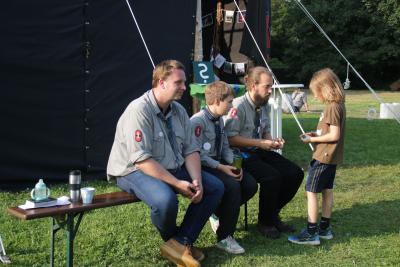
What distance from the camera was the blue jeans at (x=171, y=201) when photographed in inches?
132

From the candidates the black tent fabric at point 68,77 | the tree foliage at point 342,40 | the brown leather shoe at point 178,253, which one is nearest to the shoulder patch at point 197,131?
the brown leather shoe at point 178,253

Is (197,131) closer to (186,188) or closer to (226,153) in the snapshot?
(226,153)

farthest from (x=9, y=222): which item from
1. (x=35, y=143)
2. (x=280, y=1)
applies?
(x=280, y=1)

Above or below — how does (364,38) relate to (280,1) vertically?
below

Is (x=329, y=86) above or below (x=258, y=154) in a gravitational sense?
above

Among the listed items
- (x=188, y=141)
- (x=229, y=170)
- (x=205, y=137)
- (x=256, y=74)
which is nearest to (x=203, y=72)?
(x=256, y=74)

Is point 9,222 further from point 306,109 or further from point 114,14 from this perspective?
point 306,109

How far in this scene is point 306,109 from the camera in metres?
16.8

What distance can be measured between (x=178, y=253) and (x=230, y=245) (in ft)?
1.78

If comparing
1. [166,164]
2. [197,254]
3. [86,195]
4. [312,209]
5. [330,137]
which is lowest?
[197,254]

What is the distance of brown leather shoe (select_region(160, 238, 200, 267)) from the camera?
136 inches

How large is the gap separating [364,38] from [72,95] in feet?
106

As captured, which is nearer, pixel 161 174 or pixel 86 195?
pixel 86 195

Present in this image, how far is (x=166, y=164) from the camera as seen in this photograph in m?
3.60
